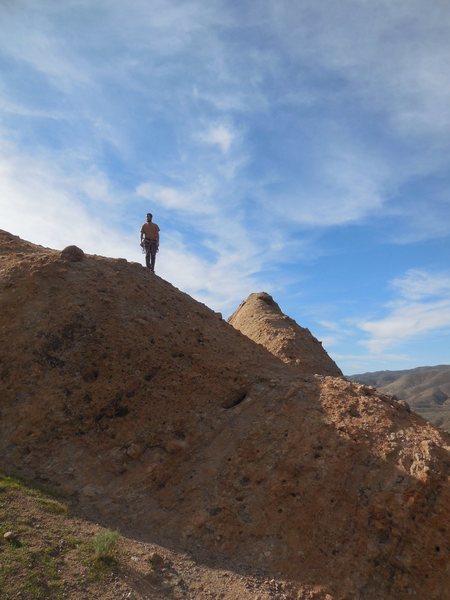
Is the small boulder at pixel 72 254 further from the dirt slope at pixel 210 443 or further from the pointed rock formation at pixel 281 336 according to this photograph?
the pointed rock formation at pixel 281 336

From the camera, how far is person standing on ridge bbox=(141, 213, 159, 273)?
14859 mm

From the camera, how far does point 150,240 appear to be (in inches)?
587

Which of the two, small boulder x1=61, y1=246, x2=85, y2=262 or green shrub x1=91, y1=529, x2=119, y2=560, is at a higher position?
small boulder x1=61, y1=246, x2=85, y2=262

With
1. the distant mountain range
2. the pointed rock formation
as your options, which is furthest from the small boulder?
the distant mountain range

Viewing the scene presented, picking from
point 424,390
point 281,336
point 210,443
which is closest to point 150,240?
point 281,336

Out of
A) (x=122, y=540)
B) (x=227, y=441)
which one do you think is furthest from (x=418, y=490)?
(x=122, y=540)

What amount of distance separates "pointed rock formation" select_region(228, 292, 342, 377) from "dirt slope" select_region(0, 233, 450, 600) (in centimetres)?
188

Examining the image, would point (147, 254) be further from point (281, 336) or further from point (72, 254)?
point (281, 336)

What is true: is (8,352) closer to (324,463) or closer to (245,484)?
(245,484)

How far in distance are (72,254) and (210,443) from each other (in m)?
6.08

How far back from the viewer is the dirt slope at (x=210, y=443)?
795cm

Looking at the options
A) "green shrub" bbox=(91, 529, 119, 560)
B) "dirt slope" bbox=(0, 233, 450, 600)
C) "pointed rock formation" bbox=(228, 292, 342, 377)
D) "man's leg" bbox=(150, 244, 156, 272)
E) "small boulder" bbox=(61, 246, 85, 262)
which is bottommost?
"green shrub" bbox=(91, 529, 119, 560)

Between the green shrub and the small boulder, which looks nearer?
the green shrub

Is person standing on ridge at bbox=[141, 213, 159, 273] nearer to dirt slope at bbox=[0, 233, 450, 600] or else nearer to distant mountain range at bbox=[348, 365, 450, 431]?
dirt slope at bbox=[0, 233, 450, 600]
